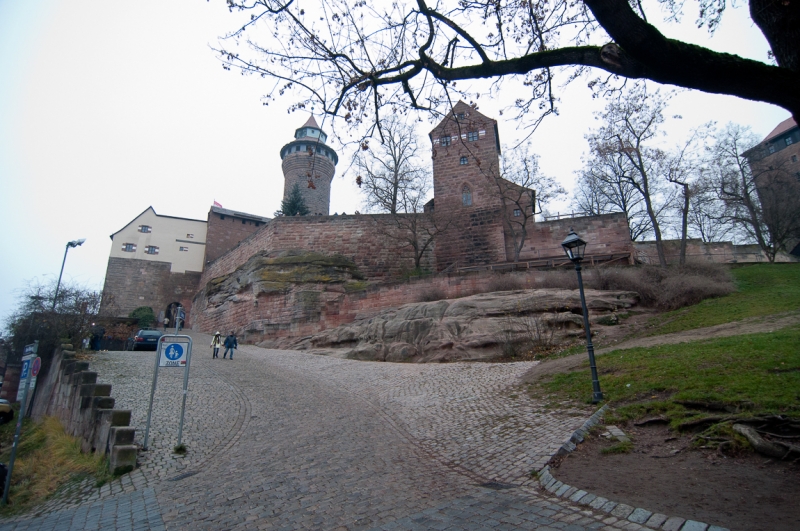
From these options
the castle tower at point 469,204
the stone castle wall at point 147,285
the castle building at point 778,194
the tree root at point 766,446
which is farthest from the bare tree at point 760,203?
the stone castle wall at point 147,285

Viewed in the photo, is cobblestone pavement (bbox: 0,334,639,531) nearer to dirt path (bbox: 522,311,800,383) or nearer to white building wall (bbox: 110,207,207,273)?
dirt path (bbox: 522,311,800,383)

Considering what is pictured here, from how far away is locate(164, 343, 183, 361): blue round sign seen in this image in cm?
796

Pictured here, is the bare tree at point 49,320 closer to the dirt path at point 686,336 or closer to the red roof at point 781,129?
the dirt path at point 686,336

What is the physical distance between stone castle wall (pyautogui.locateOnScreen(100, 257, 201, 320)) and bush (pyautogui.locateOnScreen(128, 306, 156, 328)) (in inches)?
51.7

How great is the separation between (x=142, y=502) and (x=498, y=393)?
23.5 feet

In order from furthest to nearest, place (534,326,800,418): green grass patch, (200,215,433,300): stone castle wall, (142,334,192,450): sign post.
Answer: (200,215,433,300): stone castle wall, (142,334,192,450): sign post, (534,326,800,418): green grass patch

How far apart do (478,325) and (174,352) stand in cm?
1113

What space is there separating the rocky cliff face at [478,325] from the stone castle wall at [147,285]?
29725mm

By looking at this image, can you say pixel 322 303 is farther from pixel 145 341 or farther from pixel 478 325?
pixel 478 325

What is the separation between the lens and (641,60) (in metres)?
4.40

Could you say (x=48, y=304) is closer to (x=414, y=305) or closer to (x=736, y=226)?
(x=414, y=305)

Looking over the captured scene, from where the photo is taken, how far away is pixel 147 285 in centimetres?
4309

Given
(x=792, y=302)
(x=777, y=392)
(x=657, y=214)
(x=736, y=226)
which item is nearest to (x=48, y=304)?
(x=777, y=392)

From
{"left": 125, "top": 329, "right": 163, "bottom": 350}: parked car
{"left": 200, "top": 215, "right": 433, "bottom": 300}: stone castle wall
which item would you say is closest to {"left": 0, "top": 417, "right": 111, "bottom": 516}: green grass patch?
{"left": 125, "top": 329, "right": 163, "bottom": 350}: parked car
